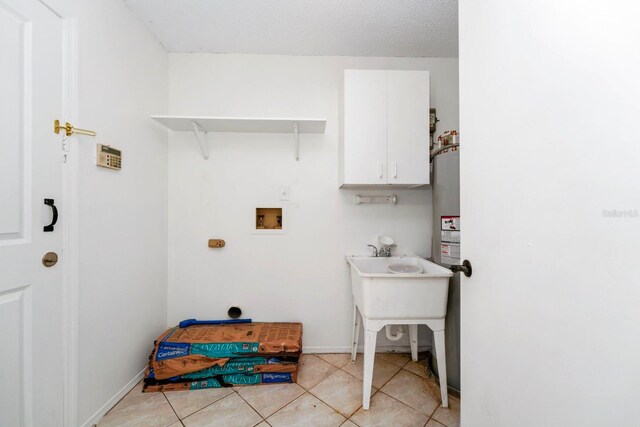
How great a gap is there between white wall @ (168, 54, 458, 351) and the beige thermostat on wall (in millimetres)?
474

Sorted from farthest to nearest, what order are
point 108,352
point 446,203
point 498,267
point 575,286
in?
point 446,203
point 108,352
point 498,267
point 575,286

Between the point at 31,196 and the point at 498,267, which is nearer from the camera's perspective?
the point at 498,267

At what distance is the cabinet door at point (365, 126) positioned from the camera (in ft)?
5.13

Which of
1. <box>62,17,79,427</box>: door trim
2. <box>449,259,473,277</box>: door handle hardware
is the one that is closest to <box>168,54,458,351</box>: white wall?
<box>62,17,79,427</box>: door trim

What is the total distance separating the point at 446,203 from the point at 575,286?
1.07m

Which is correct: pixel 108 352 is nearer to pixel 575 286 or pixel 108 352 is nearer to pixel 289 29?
pixel 575 286

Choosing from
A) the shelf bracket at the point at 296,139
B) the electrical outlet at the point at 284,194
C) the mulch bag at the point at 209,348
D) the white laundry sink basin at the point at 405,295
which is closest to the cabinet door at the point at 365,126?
the shelf bracket at the point at 296,139

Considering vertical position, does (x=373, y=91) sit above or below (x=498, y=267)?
above

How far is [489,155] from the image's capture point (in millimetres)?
724

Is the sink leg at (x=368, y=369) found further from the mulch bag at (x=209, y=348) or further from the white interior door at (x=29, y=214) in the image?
the white interior door at (x=29, y=214)

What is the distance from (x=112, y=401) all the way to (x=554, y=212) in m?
2.21

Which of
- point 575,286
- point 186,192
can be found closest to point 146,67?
point 186,192

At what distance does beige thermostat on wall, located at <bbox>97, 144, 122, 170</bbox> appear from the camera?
3.99 ft

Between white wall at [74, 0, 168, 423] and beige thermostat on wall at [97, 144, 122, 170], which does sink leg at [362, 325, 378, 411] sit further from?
beige thermostat on wall at [97, 144, 122, 170]
